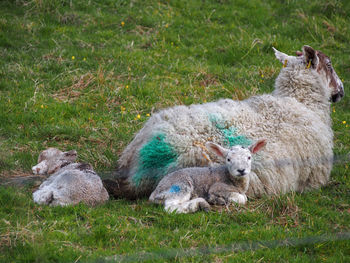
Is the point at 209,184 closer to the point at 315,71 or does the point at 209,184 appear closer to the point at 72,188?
the point at 72,188

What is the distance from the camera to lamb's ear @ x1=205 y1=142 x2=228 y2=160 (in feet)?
19.6

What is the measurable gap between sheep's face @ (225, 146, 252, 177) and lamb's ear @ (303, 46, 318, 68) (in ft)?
7.62

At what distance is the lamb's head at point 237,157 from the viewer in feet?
18.7

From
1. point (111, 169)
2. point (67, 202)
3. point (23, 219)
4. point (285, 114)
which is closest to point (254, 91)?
point (285, 114)

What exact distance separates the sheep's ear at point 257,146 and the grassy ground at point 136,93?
0.60 m

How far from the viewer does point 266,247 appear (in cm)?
505

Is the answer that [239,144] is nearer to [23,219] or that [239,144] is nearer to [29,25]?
[23,219]

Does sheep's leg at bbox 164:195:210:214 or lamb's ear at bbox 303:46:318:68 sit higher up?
lamb's ear at bbox 303:46:318:68

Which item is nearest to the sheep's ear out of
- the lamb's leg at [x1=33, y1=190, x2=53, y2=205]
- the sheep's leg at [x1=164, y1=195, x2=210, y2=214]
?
the sheep's leg at [x1=164, y1=195, x2=210, y2=214]

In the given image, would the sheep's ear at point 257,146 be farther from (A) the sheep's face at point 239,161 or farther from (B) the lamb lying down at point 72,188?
(B) the lamb lying down at point 72,188

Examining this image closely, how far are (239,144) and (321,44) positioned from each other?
6216 millimetres

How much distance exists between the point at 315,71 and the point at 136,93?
11.4 feet

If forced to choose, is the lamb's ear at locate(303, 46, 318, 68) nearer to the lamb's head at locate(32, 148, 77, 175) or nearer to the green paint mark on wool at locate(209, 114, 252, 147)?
the green paint mark on wool at locate(209, 114, 252, 147)

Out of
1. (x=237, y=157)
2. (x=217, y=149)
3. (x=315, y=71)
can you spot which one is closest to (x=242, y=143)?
(x=217, y=149)
